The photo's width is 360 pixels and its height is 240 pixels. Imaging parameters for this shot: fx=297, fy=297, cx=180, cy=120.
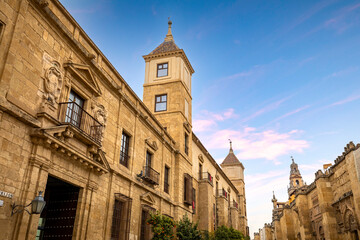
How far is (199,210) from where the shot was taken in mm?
24906

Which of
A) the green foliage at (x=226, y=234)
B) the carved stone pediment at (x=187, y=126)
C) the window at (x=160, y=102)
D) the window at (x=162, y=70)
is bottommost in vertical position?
the green foliage at (x=226, y=234)

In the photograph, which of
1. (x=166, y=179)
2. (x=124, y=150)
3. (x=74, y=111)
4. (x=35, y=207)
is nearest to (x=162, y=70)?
(x=166, y=179)

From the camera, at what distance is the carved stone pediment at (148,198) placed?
15276 mm

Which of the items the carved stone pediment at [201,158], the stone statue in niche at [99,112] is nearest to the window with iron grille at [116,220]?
the stone statue in niche at [99,112]

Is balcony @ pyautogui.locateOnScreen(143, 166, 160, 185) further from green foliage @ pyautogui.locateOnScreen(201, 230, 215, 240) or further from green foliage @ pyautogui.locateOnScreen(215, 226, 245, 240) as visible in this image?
green foliage @ pyautogui.locateOnScreen(215, 226, 245, 240)

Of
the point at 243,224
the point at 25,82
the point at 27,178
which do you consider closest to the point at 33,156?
the point at 27,178

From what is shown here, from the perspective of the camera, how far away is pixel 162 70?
2319 cm

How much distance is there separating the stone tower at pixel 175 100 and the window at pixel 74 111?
977 cm

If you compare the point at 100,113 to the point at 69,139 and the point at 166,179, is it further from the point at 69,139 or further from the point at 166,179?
the point at 166,179

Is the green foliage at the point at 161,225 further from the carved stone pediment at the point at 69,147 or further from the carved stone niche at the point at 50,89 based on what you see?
the carved stone niche at the point at 50,89

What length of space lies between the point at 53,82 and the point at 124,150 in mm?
5809

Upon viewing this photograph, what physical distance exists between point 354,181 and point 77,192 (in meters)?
18.3

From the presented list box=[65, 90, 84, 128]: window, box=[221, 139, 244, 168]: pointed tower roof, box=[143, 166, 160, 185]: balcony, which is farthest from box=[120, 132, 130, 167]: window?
box=[221, 139, 244, 168]: pointed tower roof

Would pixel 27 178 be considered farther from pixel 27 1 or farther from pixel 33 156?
pixel 27 1
